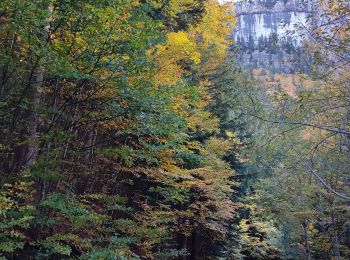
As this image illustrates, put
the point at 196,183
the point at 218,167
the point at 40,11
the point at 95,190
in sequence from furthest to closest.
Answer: the point at 218,167, the point at 196,183, the point at 95,190, the point at 40,11

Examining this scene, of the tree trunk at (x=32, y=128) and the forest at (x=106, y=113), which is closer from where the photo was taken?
the forest at (x=106, y=113)

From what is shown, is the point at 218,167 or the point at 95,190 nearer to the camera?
the point at 95,190

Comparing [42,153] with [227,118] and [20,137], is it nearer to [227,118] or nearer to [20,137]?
[20,137]

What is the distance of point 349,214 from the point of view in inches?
622

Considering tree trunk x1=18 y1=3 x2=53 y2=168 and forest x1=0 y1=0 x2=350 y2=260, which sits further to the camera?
tree trunk x1=18 y1=3 x2=53 y2=168

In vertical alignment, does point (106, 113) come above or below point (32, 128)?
above

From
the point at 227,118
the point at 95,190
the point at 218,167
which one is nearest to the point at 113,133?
the point at 95,190

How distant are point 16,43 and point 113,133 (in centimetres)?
353

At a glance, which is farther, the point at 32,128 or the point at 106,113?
the point at 106,113

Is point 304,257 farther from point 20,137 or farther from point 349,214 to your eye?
point 20,137

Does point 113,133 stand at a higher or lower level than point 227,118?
lower

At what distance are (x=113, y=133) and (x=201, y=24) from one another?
6.54 m

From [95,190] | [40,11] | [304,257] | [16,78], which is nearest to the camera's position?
[40,11]

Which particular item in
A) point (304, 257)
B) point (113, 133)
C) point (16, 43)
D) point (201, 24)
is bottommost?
point (304, 257)
